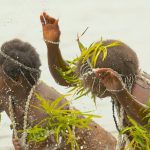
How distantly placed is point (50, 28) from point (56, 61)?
232 mm

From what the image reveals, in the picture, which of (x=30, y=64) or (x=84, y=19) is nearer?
(x=30, y=64)

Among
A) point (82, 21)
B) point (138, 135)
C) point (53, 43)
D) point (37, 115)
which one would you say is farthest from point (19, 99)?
point (82, 21)

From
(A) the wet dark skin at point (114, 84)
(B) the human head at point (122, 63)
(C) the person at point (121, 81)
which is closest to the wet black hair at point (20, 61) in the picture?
(A) the wet dark skin at point (114, 84)

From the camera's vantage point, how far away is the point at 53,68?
3.33 metres

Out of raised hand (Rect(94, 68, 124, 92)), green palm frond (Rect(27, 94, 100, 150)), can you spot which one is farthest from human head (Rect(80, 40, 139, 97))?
green palm frond (Rect(27, 94, 100, 150))

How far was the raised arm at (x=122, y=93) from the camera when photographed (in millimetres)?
2533

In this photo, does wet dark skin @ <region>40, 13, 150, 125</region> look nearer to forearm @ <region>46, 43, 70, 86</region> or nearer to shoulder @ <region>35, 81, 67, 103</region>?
forearm @ <region>46, 43, 70, 86</region>

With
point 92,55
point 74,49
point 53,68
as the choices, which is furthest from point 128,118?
point 74,49

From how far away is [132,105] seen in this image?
2.60 metres

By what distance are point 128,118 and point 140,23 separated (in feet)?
16.0

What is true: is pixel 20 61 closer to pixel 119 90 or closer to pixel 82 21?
pixel 119 90

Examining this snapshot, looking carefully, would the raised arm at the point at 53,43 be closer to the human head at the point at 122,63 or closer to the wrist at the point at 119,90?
the human head at the point at 122,63

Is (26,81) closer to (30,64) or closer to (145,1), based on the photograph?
(30,64)

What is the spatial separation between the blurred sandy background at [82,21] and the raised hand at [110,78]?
12.8 feet
